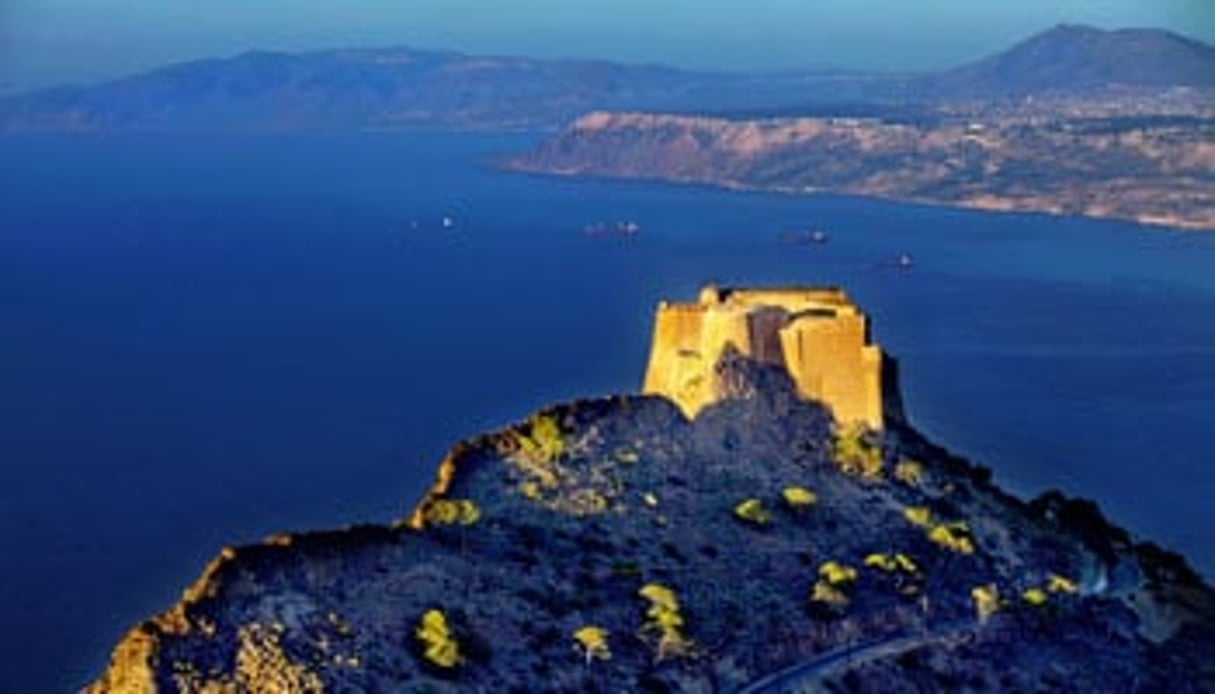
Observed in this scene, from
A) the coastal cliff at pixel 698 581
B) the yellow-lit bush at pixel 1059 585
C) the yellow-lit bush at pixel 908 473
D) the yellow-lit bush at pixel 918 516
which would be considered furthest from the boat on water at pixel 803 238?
the yellow-lit bush at pixel 1059 585

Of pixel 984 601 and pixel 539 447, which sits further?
pixel 539 447

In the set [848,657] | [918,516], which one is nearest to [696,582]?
[848,657]

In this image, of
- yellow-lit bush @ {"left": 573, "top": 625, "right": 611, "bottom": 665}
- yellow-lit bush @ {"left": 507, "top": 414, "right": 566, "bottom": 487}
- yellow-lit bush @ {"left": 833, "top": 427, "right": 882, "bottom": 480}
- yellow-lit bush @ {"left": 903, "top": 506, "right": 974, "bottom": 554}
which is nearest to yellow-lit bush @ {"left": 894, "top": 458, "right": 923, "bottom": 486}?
yellow-lit bush @ {"left": 833, "top": 427, "right": 882, "bottom": 480}

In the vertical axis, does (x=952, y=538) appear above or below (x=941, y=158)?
below

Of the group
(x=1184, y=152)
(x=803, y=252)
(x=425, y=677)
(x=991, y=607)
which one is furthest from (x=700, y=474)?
(x=1184, y=152)

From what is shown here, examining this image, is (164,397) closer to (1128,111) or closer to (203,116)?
(1128,111)

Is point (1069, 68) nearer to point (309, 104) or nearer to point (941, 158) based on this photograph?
point (941, 158)
